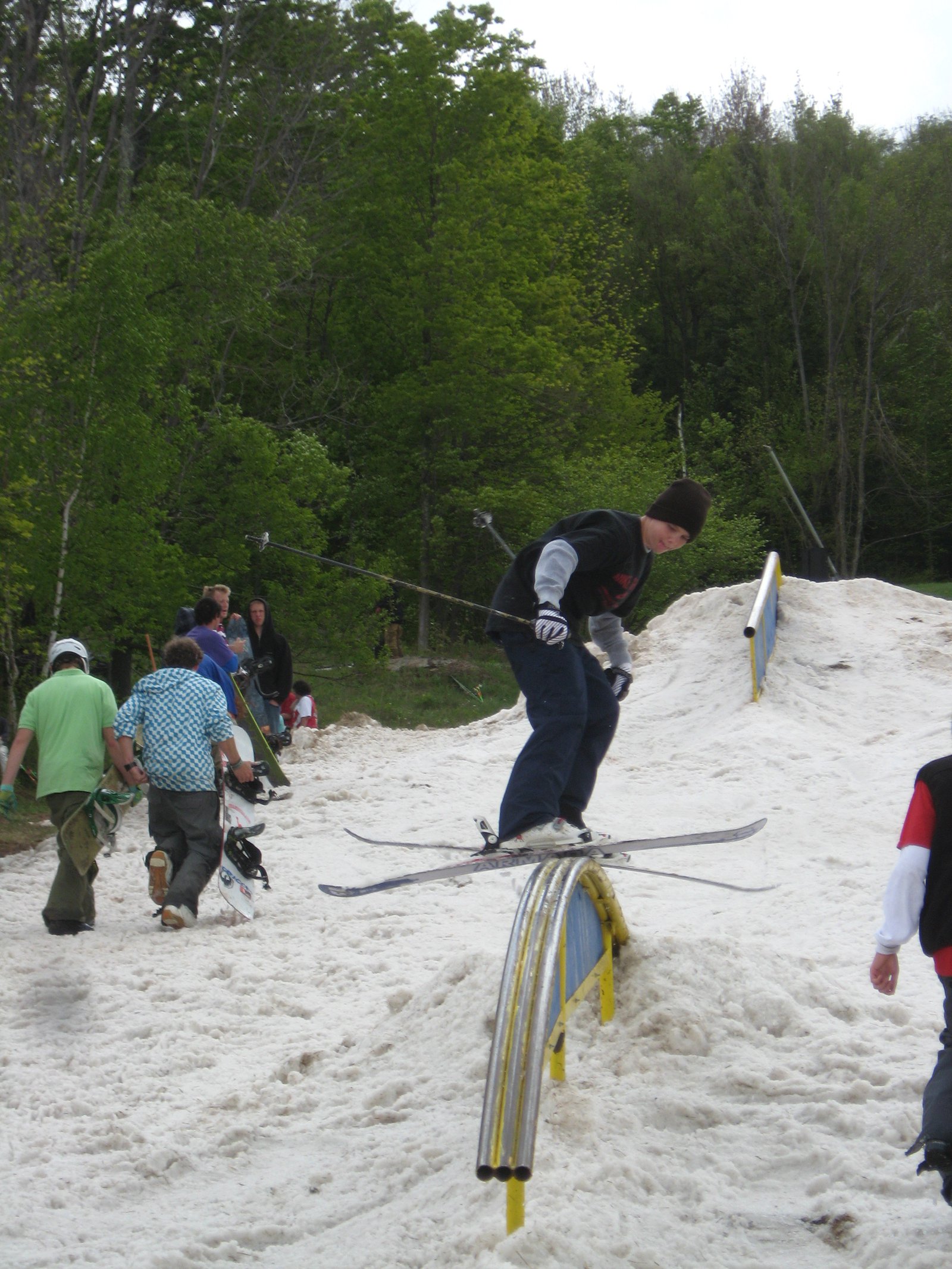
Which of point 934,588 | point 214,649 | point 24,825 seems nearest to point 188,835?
point 214,649

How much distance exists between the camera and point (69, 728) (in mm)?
7508

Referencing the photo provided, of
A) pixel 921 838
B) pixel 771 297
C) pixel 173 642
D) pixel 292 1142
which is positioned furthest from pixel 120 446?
pixel 771 297

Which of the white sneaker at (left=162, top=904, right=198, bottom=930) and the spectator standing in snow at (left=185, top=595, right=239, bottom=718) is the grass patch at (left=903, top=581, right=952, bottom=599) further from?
the white sneaker at (left=162, top=904, right=198, bottom=930)

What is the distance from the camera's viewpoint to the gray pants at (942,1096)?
10.7ft

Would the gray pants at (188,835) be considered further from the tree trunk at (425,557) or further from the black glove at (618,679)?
the tree trunk at (425,557)

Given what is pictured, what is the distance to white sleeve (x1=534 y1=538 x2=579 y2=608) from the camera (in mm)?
5090

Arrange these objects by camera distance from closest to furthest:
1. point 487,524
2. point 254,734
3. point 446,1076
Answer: point 446,1076 < point 254,734 < point 487,524

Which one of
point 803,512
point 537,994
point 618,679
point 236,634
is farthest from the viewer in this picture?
point 803,512

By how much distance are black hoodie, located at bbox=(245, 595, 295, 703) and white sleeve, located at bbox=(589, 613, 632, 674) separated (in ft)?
19.1

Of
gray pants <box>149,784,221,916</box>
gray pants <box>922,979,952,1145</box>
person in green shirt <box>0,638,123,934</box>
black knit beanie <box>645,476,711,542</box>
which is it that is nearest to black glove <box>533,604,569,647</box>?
black knit beanie <box>645,476,711,542</box>

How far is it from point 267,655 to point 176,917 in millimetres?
4469

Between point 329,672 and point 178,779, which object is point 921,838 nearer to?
point 178,779

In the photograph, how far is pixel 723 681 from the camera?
13305mm

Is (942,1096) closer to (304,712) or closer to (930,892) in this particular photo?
(930,892)
